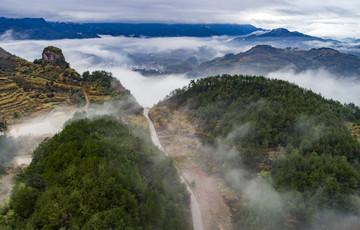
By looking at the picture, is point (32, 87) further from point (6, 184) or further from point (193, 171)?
point (193, 171)

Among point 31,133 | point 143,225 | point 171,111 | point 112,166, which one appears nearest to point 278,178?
point 143,225

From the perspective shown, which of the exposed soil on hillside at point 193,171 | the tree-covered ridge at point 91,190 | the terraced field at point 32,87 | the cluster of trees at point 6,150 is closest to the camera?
the tree-covered ridge at point 91,190

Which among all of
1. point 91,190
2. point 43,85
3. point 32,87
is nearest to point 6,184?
point 91,190

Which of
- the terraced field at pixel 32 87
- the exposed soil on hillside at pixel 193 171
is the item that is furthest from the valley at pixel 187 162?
the terraced field at pixel 32 87

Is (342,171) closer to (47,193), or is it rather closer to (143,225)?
(143,225)

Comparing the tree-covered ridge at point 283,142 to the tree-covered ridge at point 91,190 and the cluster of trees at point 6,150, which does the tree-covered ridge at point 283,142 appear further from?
the cluster of trees at point 6,150

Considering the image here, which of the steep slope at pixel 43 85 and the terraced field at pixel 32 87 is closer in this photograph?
the terraced field at pixel 32 87
